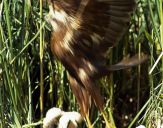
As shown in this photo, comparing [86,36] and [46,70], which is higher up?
[86,36]

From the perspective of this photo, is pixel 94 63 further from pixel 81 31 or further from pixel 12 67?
pixel 12 67

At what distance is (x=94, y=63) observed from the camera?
147cm

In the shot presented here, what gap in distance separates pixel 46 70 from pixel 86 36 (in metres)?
0.55

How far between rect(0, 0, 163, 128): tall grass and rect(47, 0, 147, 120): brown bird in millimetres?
178

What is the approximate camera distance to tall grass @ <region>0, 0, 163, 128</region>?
167 cm

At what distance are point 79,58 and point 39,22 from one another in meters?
0.39

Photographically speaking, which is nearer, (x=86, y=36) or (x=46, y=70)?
(x=86, y=36)

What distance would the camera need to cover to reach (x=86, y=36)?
4.69 ft

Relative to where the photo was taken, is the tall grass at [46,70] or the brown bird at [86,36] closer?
the brown bird at [86,36]

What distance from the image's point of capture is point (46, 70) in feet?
6.42

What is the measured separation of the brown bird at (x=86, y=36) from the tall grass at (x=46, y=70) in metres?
0.18

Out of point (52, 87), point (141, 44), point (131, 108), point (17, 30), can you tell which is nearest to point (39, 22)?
point (17, 30)

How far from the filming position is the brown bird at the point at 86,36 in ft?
4.54

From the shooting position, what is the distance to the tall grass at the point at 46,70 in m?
1.67
